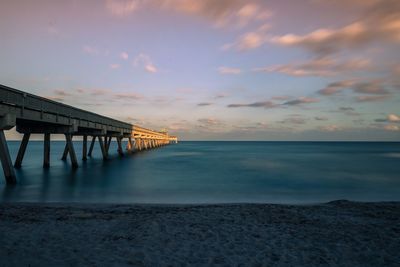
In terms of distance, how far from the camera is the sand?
17.0ft

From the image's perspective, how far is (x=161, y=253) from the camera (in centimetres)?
547

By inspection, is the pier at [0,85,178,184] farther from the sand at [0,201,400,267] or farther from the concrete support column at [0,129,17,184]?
the sand at [0,201,400,267]

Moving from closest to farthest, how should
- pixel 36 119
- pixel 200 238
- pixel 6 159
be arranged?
pixel 200 238, pixel 6 159, pixel 36 119

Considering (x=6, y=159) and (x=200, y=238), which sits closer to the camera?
(x=200, y=238)

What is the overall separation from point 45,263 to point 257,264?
3827mm

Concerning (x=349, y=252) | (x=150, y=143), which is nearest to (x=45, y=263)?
(x=349, y=252)

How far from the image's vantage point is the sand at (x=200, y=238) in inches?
204

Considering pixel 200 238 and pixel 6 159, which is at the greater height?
pixel 6 159

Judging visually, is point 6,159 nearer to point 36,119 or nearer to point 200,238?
point 36,119

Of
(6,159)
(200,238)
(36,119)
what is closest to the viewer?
(200,238)

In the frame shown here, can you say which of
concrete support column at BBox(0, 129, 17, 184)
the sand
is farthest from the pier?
the sand

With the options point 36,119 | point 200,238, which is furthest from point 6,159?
point 200,238

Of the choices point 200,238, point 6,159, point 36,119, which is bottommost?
point 200,238

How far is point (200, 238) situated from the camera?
6.37m
